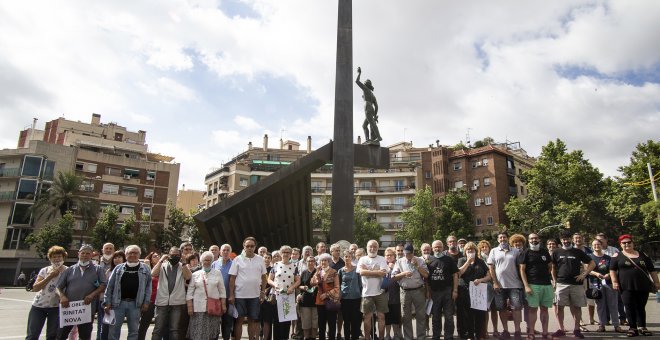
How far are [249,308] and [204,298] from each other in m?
0.85

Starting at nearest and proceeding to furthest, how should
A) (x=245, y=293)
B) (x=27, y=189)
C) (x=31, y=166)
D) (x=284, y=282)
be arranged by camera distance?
(x=245, y=293) → (x=284, y=282) → (x=27, y=189) → (x=31, y=166)

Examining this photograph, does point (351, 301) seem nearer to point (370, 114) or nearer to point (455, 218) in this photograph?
point (370, 114)

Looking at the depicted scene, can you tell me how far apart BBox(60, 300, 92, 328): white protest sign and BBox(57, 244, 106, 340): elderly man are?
56 millimetres

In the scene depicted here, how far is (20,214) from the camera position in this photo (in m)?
39.3

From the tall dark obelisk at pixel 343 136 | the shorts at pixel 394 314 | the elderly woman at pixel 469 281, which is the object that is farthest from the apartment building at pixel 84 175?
the elderly woman at pixel 469 281

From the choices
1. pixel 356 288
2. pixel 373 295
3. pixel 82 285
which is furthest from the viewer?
pixel 356 288

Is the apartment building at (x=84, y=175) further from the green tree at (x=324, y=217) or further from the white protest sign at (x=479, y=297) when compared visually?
the white protest sign at (x=479, y=297)

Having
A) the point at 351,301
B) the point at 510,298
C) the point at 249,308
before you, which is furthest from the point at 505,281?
the point at 249,308

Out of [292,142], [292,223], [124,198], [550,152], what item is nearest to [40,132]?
[124,198]

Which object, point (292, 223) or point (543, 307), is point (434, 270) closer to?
point (543, 307)

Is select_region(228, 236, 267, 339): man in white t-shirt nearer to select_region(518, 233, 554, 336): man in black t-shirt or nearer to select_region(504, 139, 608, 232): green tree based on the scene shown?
select_region(518, 233, 554, 336): man in black t-shirt

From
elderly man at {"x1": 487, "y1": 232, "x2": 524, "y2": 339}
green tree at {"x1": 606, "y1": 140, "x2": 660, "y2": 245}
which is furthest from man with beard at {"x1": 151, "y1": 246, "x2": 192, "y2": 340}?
green tree at {"x1": 606, "y1": 140, "x2": 660, "y2": 245}

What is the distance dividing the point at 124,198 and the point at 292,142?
29.2 meters

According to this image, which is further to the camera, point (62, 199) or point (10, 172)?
point (10, 172)
